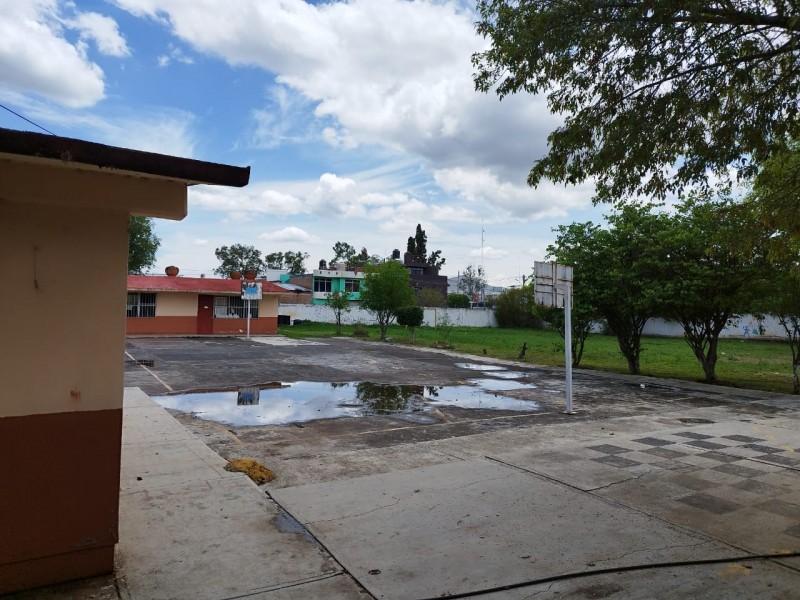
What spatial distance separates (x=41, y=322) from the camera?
11.4 ft

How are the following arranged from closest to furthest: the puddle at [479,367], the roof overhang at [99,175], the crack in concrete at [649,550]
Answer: the roof overhang at [99,175], the crack in concrete at [649,550], the puddle at [479,367]

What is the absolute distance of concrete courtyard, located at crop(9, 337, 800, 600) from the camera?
3.79m

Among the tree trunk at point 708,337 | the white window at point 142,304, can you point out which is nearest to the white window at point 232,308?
the white window at point 142,304

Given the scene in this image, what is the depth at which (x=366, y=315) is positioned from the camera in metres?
50.9

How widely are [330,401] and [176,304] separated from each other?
77.4ft

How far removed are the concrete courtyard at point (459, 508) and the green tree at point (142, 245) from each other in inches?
1410

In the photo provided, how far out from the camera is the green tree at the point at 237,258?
82688 mm

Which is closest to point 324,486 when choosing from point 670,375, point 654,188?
point 654,188

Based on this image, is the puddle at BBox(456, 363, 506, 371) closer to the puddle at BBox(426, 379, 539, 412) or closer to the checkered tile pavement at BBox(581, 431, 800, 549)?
the puddle at BBox(426, 379, 539, 412)

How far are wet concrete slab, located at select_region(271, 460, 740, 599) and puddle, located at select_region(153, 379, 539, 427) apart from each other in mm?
4134

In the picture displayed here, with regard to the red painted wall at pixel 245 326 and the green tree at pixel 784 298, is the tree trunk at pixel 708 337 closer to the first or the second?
the green tree at pixel 784 298

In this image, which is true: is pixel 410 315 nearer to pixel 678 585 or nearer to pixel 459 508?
pixel 459 508

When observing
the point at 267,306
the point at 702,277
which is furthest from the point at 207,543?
the point at 267,306

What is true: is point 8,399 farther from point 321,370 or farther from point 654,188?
point 321,370
